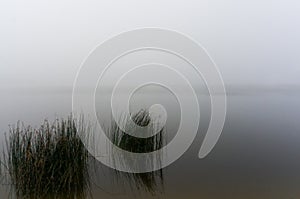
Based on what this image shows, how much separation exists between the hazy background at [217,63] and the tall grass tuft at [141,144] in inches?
5.5

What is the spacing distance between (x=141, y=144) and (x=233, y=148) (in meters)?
0.93

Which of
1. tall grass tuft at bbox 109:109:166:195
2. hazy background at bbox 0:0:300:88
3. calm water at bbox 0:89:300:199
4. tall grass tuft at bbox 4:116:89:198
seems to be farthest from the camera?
hazy background at bbox 0:0:300:88

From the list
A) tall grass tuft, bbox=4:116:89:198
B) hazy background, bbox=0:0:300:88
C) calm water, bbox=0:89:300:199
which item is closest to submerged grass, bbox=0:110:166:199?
tall grass tuft, bbox=4:116:89:198

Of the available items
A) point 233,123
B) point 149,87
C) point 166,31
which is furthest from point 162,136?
point 166,31

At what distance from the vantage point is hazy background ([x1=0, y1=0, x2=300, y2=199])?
3537 millimetres

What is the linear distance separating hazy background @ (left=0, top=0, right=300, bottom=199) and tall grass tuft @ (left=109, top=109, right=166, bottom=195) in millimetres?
139

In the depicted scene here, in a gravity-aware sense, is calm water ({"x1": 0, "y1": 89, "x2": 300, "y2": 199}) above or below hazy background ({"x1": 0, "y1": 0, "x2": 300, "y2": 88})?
below

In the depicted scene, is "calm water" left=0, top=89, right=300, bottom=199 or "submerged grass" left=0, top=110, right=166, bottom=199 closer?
"submerged grass" left=0, top=110, right=166, bottom=199

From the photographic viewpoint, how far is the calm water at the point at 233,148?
3.37 m

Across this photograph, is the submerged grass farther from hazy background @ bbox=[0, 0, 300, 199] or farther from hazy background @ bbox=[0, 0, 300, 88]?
hazy background @ bbox=[0, 0, 300, 88]

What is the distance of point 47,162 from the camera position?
10.1 ft

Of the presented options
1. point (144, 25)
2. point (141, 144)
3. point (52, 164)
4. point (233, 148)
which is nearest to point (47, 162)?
point (52, 164)

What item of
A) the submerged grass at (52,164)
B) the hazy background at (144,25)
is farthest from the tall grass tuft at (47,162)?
the hazy background at (144,25)

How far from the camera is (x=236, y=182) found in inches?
139
